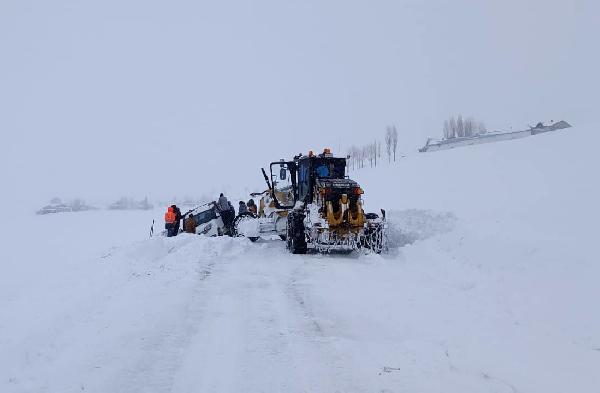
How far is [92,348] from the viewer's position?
506 centimetres

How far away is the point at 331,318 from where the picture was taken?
6465mm

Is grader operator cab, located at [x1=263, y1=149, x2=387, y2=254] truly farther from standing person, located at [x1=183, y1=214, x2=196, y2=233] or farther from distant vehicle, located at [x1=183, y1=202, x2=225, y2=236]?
standing person, located at [x1=183, y1=214, x2=196, y2=233]

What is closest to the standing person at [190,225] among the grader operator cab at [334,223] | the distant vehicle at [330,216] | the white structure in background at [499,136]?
the distant vehicle at [330,216]

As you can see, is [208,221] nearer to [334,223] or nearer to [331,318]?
[334,223]

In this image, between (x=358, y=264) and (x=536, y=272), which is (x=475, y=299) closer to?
(x=536, y=272)

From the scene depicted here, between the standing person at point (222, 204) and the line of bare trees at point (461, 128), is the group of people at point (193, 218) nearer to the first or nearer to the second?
the standing person at point (222, 204)

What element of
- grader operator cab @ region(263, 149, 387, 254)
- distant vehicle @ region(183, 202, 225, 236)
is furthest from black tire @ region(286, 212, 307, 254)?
distant vehicle @ region(183, 202, 225, 236)

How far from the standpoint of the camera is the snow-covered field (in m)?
4.41

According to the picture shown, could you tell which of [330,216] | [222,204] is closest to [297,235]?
[330,216]

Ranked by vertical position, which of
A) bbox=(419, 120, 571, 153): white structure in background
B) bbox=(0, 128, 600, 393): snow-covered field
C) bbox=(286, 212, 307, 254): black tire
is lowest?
bbox=(0, 128, 600, 393): snow-covered field

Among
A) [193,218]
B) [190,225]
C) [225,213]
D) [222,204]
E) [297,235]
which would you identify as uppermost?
[222,204]

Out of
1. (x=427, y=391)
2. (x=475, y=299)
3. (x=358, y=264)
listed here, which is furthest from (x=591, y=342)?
(x=358, y=264)

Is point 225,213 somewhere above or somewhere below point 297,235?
above

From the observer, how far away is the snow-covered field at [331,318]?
14.5 ft
